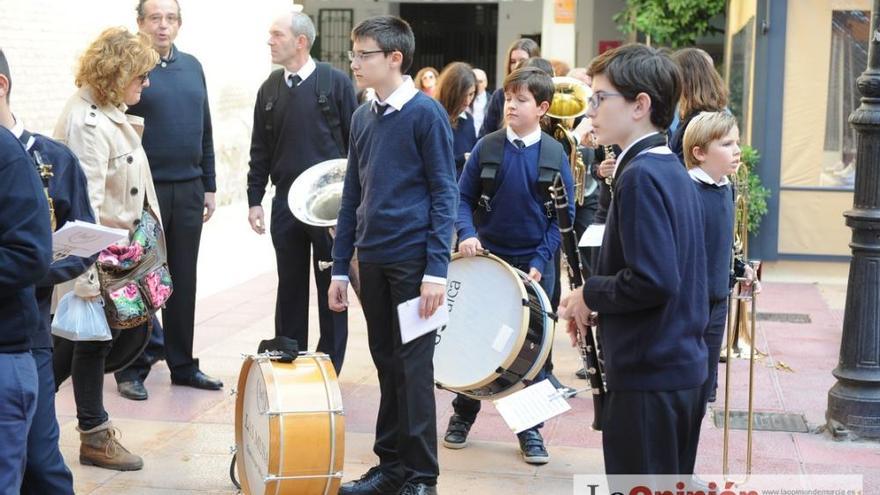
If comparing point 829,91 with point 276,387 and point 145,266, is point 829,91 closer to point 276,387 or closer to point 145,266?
point 145,266

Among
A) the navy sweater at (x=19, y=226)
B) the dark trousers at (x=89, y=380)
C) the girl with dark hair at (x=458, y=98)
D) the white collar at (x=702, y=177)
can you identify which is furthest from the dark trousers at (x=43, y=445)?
the girl with dark hair at (x=458, y=98)

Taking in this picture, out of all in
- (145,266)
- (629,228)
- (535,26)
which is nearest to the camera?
(629,228)

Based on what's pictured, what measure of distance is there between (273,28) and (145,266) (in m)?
1.69

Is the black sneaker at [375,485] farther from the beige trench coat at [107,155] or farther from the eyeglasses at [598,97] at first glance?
the eyeglasses at [598,97]

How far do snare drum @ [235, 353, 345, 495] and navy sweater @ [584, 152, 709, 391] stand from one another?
1443 mm

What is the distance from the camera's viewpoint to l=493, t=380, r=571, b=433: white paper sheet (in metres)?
5.42

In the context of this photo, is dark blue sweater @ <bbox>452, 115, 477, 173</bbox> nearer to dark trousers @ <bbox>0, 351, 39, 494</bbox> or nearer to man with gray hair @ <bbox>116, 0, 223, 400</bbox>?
man with gray hair @ <bbox>116, 0, 223, 400</bbox>

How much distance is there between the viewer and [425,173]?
521 cm


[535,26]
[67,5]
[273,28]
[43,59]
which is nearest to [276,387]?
[273,28]

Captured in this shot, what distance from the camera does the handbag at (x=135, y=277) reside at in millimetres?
5957

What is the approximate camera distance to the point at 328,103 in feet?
23.1

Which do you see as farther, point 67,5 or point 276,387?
point 67,5

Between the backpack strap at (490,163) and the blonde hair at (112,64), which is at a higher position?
the blonde hair at (112,64)

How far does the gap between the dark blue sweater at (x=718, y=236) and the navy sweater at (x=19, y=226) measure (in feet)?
8.69
